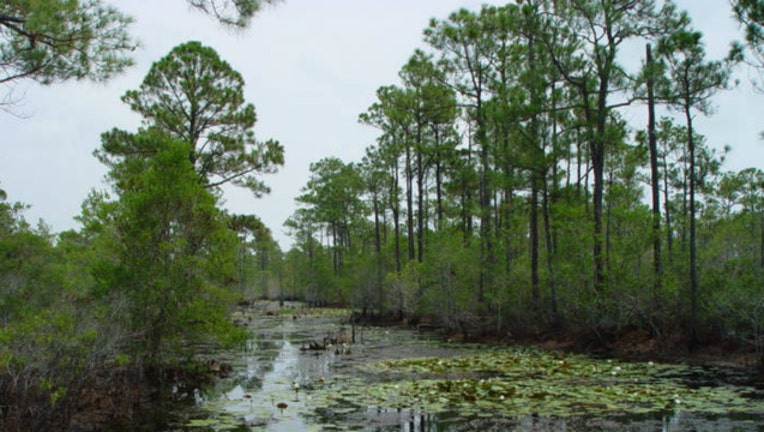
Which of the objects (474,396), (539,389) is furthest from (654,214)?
(474,396)

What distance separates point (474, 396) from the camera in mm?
9570

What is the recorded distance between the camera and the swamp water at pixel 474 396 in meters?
7.93

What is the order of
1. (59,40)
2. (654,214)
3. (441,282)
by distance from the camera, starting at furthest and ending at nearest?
(441,282), (654,214), (59,40)

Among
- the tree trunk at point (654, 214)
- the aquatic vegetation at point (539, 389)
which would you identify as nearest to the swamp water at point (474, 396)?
the aquatic vegetation at point (539, 389)

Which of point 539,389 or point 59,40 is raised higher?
point 59,40

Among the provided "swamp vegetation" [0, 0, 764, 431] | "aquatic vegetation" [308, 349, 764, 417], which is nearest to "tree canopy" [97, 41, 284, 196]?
"swamp vegetation" [0, 0, 764, 431]

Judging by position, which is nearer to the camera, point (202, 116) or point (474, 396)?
point (474, 396)

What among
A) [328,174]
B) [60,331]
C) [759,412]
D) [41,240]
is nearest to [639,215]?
[759,412]

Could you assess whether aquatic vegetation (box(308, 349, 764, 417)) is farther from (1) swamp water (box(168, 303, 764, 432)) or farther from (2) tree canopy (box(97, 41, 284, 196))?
(2) tree canopy (box(97, 41, 284, 196))

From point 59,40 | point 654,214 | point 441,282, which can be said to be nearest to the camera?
point 59,40

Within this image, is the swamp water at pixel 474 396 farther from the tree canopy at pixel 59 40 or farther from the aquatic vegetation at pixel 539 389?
the tree canopy at pixel 59 40

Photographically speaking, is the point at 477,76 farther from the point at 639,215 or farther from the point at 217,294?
the point at 217,294

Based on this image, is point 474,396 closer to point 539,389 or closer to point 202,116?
point 539,389

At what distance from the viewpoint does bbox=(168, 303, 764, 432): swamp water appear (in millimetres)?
7930
